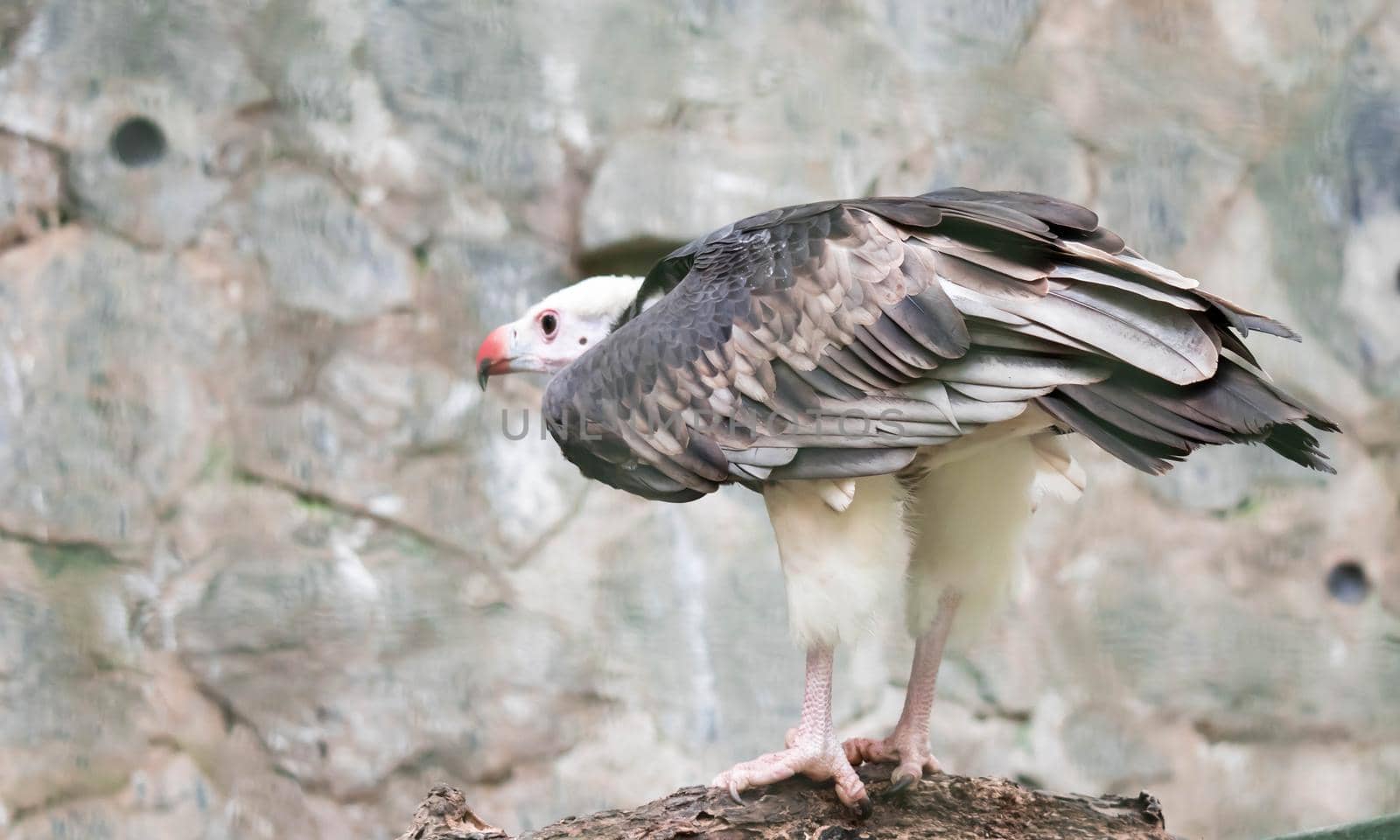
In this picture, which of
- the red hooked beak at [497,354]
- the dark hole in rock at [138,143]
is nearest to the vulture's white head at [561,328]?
the red hooked beak at [497,354]

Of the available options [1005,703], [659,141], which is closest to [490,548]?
[659,141]

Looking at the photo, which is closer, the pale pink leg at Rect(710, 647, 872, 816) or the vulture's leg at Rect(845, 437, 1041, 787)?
the pale pink leg at Rect(710, 647, 872, 816)

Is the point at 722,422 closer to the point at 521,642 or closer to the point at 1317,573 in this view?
the point at 521,642

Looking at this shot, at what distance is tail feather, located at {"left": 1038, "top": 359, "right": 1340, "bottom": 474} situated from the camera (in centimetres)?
191

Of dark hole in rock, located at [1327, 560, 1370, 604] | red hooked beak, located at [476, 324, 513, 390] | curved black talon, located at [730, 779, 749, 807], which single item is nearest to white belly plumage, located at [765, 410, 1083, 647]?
curved black talon, located at [730, 779, 749, 807]

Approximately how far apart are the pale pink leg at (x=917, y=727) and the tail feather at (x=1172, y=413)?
22.2 inches

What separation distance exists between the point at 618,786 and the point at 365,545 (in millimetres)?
1047

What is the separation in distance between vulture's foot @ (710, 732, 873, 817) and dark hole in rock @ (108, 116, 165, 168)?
2635 mm

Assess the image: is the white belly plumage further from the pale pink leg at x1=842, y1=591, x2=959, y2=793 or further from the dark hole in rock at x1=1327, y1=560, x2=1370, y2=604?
the dark hole in rock at x1=1327, y1=560, x2=1370, y2=604

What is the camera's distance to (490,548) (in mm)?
3832

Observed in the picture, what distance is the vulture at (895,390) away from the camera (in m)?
1.96

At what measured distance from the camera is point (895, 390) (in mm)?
2049

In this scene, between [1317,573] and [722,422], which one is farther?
[1317,573]

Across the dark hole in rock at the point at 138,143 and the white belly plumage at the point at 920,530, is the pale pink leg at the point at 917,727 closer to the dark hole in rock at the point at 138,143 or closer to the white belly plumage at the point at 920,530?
the white belly plumage at the point at 920,530
